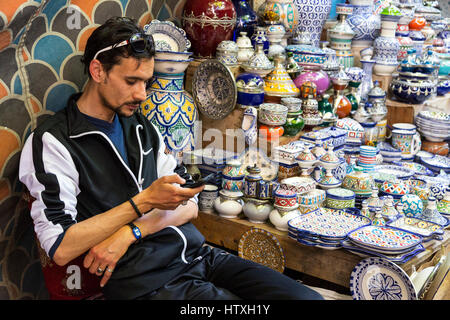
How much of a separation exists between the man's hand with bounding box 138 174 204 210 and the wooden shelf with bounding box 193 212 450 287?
90 cm

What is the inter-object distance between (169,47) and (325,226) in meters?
1.39

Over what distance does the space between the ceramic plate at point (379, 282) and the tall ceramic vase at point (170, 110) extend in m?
1.24

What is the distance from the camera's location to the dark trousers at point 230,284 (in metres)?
2.12

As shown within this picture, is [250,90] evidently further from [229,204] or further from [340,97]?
[340,97]

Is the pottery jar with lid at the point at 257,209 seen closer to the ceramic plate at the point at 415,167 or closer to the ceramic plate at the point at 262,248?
the ceramic plate at the point at 262,248

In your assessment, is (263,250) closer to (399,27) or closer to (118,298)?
(118,298)

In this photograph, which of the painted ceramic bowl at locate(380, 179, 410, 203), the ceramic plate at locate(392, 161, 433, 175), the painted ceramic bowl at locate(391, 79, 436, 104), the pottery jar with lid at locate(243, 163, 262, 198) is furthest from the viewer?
the painted ceramic bowl at locate(391, 79, 436, 104)

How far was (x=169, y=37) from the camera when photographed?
3197 mm

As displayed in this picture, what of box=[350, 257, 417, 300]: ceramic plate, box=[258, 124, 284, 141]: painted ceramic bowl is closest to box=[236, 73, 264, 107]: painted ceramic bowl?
box=[258, 124, 284, 141]: painted ceramic bowl

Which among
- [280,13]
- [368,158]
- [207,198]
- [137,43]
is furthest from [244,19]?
[137,43]

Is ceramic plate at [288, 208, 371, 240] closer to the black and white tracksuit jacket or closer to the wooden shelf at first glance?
the wooden shelf

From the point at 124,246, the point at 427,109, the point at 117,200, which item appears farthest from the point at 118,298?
the point at 427,109

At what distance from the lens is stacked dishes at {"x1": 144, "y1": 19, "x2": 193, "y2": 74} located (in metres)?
3.03

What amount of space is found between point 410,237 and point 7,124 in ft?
6.39
